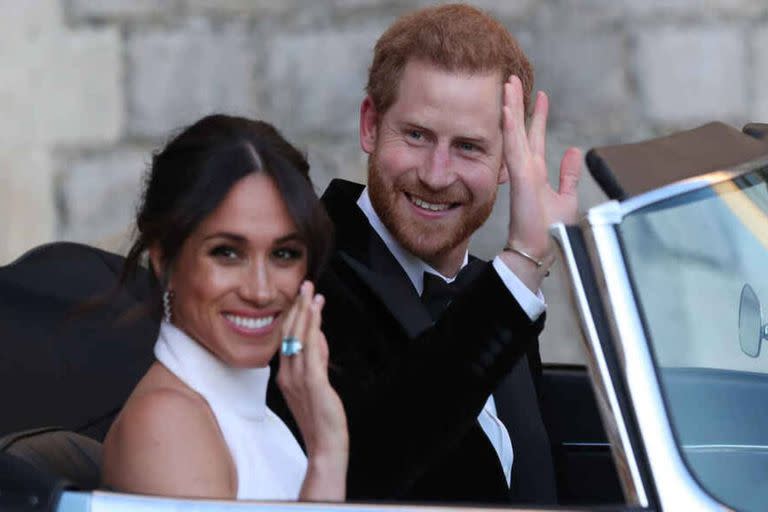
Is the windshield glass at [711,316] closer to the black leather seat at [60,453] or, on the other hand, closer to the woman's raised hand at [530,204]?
the woman's raised hand at [530,204]

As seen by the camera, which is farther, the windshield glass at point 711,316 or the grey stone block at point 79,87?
the grey stone block at point 79,87

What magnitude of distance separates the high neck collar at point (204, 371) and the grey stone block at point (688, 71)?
380cm

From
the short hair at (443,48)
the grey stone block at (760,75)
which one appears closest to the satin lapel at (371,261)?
the short hair at (443,48)

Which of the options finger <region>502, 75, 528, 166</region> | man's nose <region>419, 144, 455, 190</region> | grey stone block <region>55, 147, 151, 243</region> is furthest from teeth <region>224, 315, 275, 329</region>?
grey stone block <region>55, 147, 151, 243</region>

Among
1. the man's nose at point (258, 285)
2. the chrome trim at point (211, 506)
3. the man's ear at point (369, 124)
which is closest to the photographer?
the chrome trim at point (211, 506)

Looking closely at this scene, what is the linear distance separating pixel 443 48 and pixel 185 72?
2.95 meters

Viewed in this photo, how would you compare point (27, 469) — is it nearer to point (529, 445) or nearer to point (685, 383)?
point (685, 383)

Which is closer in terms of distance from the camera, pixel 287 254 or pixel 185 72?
pixel 287 254

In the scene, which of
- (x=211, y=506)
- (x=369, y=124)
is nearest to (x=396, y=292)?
(x=369, y=124)

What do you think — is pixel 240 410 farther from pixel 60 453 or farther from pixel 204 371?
pixel 60 453

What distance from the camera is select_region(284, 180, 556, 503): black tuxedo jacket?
9.03 feet

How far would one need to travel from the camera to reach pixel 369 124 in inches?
141

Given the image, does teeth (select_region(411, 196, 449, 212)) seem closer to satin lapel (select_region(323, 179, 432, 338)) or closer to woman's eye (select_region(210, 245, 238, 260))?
satin lapel (select_region(323, 179, 432, 338))

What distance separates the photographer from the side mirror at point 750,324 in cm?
274
